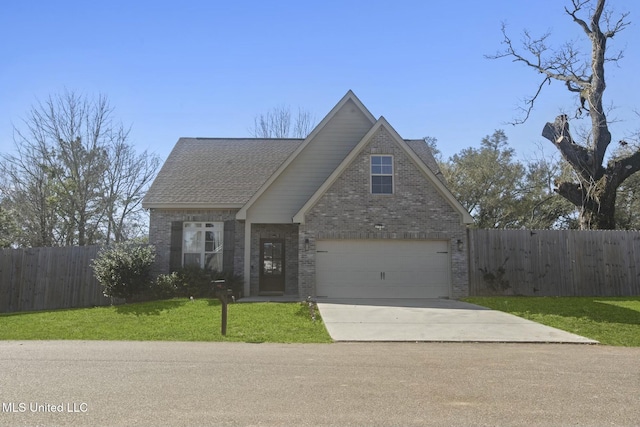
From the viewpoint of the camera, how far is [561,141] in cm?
1930

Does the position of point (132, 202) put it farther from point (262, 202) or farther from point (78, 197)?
point (262, 202)

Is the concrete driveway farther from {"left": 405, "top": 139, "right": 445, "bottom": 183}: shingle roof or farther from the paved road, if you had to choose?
{"left": 405, "top": 139, "right": 445, "bottom": 183}: shingle roof

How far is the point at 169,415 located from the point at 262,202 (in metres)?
12.1

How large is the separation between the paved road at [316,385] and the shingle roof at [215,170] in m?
9.33

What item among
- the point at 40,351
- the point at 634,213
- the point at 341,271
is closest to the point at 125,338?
the point at 40,351

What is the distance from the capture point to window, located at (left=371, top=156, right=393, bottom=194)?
15.5 metres

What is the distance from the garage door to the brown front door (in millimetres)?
2305

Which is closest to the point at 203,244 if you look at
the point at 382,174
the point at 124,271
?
the point at 124,271

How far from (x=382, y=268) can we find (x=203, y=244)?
22.0 ft

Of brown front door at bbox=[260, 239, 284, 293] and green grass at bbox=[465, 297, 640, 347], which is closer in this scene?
green grass at bbox=[465, 297, 640, 347]

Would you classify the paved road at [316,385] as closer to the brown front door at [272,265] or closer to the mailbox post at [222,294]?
the mailbox post at [222,294]

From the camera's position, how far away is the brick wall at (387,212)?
598 inches

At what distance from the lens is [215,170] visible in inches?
743

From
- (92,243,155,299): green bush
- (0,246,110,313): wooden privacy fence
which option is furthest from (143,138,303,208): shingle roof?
(0,246,110,313): wooden privacy fence
